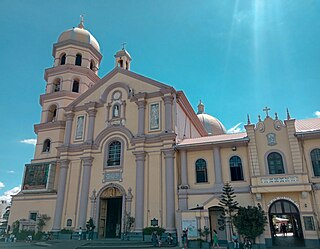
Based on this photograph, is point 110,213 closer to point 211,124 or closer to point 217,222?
point 217,222

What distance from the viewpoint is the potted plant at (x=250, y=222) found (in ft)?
52.5

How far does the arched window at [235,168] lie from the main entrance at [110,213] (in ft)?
29.7

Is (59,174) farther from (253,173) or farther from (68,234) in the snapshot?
(253,173)

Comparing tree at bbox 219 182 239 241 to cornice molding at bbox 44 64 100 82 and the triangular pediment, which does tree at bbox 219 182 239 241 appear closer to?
the triangular pediment

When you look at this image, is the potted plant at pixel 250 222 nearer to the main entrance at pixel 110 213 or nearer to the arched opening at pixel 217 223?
the arched opening at pixel 217 223

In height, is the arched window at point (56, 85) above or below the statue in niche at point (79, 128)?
above

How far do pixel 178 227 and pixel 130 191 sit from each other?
522 cm

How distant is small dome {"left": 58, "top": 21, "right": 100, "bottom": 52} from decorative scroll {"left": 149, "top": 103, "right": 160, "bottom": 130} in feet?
43.5

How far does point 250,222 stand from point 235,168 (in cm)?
464

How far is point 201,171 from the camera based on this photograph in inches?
819

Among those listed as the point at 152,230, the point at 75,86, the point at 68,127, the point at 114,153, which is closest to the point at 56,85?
the point at 75,86

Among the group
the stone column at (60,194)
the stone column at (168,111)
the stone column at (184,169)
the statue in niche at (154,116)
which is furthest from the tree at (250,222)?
the stone column at (60,194)

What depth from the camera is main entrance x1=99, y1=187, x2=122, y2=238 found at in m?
22.8

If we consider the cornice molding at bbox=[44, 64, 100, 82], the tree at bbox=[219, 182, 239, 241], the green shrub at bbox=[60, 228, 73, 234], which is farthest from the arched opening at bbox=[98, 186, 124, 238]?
the cornice molding at bbox=[44, 64, 100, 82]
